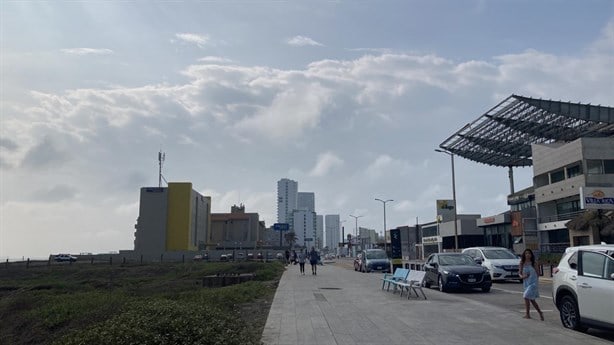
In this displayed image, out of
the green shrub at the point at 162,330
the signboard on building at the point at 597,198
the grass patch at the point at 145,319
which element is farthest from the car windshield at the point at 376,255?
the green shrub at the point at 162,330

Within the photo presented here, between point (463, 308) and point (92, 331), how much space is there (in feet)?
33.8

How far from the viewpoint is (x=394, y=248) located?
34.1m

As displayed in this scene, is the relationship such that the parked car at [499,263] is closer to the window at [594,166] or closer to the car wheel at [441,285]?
the car wheel at [441,285]

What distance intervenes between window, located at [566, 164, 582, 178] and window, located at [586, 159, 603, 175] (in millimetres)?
1252

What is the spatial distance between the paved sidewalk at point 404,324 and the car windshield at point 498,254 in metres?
9.36

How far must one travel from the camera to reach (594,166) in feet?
163

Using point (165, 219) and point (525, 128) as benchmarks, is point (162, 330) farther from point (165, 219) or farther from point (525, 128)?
point (165, 219)

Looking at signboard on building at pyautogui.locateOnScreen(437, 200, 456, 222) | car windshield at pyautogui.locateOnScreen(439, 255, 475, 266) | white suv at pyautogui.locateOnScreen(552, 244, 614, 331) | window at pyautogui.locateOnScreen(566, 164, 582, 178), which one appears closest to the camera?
white suv at pyautogui.locateOnScreen(552, 244, 614, 331)

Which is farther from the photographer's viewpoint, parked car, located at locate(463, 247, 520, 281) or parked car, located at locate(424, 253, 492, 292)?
parked car, located at locate(463, 247, 520, 281)

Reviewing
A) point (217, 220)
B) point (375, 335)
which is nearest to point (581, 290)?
point (375, 335)

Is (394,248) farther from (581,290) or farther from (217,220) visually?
(217,220)

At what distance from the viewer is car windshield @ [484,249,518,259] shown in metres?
25.6

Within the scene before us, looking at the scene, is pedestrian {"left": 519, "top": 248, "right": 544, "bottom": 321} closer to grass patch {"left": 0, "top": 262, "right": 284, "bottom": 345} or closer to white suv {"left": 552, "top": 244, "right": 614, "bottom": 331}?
white suv {"left": 552, "top": 244, "right": 614, "bottom": 331}

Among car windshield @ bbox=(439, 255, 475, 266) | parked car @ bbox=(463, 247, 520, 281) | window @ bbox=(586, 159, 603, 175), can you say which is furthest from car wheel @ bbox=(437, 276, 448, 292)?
window @ bbox=(586, 159, 603, 175)
